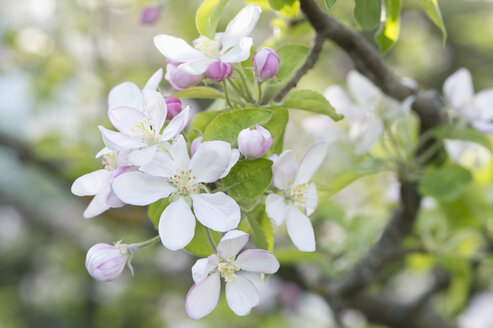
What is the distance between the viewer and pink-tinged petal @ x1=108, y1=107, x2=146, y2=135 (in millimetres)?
554

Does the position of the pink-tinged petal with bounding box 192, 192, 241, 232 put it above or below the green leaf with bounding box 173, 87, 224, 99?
below

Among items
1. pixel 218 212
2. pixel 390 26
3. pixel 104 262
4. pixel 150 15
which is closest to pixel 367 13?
pixel 390 26

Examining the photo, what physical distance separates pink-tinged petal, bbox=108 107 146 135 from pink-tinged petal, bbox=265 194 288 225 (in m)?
0.16

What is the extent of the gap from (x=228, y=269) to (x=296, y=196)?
118mm

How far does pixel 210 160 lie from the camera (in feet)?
1.66

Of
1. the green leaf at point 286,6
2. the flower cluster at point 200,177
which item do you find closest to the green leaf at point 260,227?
the flower cluster at point 200,177

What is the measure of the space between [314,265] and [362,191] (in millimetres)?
744

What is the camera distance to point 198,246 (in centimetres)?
56

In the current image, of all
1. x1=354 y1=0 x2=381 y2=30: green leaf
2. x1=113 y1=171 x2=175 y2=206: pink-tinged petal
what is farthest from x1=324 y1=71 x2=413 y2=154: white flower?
x1=113 y1=171 x2=175 y2=206: pink-tinged petal

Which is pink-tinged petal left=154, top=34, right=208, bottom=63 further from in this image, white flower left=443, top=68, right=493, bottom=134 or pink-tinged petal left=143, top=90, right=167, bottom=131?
white flower left=443, top=68, right=493, bottom=134

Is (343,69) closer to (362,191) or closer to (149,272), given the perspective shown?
(362,191)

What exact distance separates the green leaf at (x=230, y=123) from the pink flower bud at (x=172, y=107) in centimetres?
5

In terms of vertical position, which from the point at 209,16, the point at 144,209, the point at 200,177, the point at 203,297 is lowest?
the point at 144,209

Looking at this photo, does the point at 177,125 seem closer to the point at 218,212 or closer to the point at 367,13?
the point at 218,212
